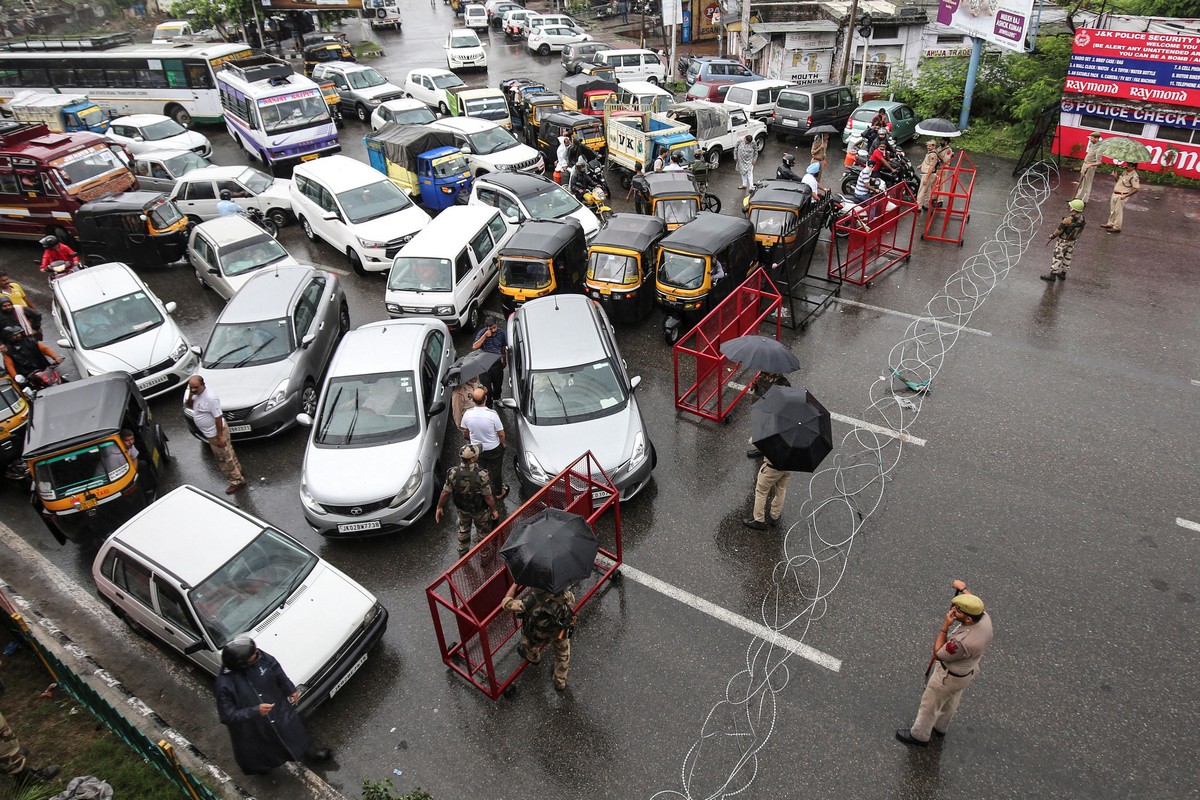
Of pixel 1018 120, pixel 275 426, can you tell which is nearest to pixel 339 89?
pixel 275 426

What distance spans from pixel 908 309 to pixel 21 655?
1430cm

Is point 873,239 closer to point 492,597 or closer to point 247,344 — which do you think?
point 492,597

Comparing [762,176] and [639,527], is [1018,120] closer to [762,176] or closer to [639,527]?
[762,176]

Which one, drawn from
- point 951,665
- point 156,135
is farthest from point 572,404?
point 156,135

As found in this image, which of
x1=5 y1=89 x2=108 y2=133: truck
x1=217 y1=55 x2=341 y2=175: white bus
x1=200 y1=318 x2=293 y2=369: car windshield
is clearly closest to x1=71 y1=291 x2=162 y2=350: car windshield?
x1=200 y1=318 x2=293 y2=369: car windshield

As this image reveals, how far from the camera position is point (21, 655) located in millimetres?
7789

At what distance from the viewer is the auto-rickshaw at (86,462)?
9.09 meters

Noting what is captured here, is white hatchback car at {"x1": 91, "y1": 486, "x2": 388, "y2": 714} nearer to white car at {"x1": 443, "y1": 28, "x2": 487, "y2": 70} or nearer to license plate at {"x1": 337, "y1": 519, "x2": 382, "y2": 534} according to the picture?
license plate at {"x1": 337, "y1": 519, "x2": 382, "y2": 534}

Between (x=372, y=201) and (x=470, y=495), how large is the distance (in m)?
10.9

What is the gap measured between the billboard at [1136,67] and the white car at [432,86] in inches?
788

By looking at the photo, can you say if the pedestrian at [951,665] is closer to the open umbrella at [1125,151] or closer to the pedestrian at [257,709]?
the pedestrian at [257,709]

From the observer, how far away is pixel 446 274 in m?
13.8

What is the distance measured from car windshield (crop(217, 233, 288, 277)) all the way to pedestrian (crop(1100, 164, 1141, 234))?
17.6m

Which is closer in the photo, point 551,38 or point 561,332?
point 561,332
